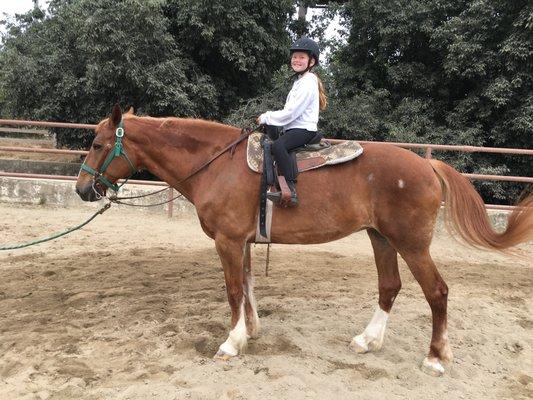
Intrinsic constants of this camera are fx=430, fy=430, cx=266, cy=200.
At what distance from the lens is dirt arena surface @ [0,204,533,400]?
A: 9.85ft

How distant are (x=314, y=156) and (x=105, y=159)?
172 centimetres

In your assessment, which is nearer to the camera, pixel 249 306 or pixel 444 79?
pixel 249 306

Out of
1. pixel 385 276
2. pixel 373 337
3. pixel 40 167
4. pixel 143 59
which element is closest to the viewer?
pixel 373 337

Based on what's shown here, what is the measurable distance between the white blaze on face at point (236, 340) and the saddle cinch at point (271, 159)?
71 centimetres

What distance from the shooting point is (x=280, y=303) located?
4477 millimetres

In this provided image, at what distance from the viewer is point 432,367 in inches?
129

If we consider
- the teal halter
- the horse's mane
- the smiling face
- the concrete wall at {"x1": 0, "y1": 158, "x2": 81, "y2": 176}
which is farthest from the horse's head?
the concrete wall at {"x1": 0, "y1": 158, "x2": 81, "y2": 176}

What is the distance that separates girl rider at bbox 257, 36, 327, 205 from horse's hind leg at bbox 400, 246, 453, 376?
1032 millimetres

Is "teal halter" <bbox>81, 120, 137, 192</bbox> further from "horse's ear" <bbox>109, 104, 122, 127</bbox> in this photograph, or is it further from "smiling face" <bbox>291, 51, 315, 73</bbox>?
"smiling face" <bbox>291, 51, 315, 73</bbox>

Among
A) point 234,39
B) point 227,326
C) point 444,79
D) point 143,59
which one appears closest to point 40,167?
point 143,59

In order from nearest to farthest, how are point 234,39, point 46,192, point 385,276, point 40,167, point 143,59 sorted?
point 385,276 → point 46,192 → point 143,59 → point 234,39 → point 40,167

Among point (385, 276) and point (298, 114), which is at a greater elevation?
point (298, 114)

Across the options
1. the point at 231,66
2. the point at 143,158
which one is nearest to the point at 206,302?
the point at 143,158

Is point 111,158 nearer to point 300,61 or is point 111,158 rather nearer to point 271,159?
point 271,159
